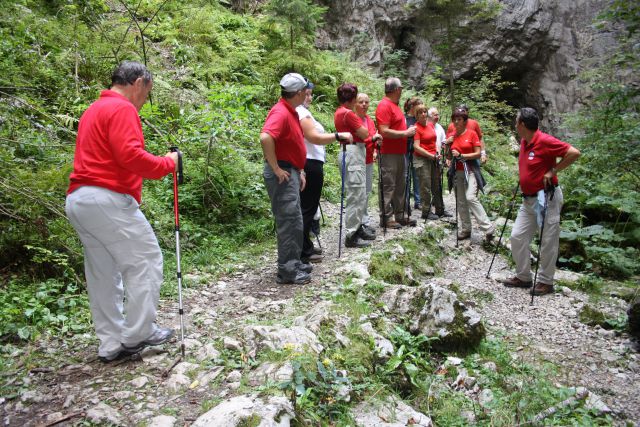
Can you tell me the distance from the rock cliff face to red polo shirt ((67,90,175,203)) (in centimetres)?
1845

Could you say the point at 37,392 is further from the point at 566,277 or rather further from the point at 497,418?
the point at 566,277

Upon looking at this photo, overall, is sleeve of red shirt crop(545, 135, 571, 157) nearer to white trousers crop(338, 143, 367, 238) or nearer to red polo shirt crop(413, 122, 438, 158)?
white trousers crop(338, 143, 367, 238)

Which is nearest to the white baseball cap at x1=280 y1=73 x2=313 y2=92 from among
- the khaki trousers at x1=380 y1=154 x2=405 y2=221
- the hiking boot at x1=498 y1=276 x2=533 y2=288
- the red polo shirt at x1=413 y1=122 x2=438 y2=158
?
the khaki trousers at x1=380 y1=154 x2=405 y2=221

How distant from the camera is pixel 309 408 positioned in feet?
10.0

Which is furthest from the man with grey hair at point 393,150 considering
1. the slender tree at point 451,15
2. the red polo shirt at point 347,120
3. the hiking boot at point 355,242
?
the slender tree at point 451,15

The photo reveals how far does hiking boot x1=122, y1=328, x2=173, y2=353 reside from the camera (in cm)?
378

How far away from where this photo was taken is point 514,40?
20578mm

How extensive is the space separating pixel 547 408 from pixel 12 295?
17.2ft

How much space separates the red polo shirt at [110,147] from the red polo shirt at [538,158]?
203 inches

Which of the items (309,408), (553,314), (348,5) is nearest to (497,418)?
(309,408)

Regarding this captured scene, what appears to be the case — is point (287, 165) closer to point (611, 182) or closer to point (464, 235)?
point (464, 235)

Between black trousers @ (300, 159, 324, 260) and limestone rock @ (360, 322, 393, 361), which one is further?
black trousers @ (300, 159, 324, 260)

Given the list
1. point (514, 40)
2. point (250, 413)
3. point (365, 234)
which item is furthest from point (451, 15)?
point (250, 413)

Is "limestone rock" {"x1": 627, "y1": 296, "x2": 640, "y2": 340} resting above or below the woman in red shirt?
below
